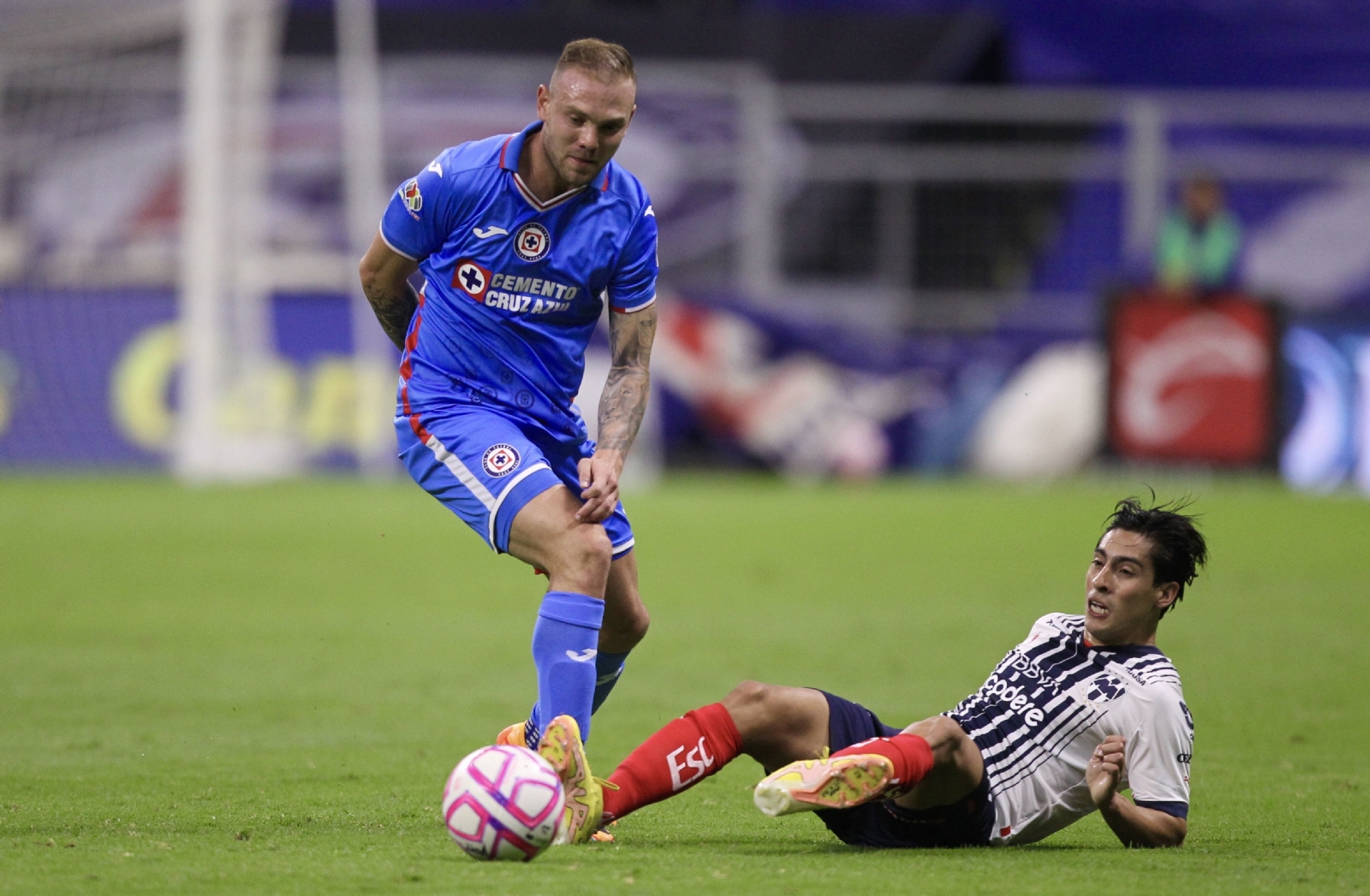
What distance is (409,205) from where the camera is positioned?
5168 millimetres

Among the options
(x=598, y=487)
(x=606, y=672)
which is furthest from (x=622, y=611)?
(x=598, y=487)

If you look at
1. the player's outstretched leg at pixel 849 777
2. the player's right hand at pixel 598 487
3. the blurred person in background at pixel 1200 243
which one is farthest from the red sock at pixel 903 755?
the blurred person in background at pixel 1200 243

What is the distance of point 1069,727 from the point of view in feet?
15.3

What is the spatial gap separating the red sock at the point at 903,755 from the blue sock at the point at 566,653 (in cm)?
71

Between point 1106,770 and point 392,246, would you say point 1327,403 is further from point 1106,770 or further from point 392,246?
point 1106,770

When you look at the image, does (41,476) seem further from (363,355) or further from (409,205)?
(409,205)

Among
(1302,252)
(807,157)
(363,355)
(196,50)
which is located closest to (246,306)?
(363,355)

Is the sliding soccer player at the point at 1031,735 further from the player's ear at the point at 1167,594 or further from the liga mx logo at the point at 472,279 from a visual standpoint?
the liga mx logo at the point at 472,279

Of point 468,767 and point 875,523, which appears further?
point 875,523

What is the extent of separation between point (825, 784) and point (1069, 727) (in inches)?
28.7

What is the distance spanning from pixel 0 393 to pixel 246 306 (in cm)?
264

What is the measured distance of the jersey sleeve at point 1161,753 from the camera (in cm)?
450

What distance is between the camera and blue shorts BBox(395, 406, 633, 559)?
493cm

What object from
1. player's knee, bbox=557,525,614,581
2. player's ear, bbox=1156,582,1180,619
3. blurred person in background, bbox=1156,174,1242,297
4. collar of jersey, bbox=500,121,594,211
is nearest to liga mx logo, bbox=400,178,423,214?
collar of jersey, bbox=500,121,594,211
